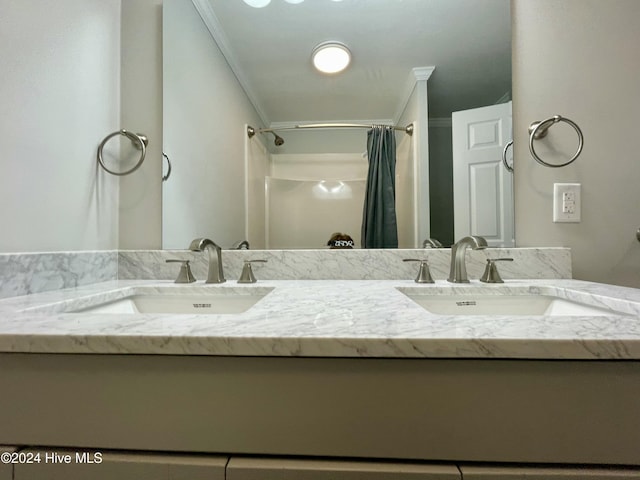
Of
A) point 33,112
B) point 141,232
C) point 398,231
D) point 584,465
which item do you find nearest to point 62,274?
point 141,232

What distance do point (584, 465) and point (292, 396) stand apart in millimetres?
389

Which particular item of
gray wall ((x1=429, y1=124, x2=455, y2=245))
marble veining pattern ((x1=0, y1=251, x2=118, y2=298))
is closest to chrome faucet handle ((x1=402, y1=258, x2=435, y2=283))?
gray wall ((x1=429, y1=124, x2=455, y2=245))

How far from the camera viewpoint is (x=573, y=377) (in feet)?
1.21

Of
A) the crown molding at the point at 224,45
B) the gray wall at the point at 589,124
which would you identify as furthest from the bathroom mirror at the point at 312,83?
the gray wall at the point at 589,124

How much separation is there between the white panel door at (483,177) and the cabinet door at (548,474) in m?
0.74

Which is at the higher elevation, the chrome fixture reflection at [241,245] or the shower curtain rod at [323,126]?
the shower curtain rod at [323,126]

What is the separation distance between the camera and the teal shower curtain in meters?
1.05

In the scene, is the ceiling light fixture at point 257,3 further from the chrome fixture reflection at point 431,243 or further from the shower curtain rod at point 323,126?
the chrome fixture reflection at point 431,243

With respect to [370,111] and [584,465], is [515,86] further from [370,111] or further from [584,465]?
[584,465]

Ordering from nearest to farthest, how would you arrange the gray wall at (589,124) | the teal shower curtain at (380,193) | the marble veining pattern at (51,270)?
the marble veining pattern at (51,270) < the gray wall at (589,124) < the teal shower curtain at (380,193)

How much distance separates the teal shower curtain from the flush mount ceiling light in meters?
0.28

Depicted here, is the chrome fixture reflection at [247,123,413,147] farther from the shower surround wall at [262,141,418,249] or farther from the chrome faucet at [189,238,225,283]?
the chrome faucet at [189,238,225,283]

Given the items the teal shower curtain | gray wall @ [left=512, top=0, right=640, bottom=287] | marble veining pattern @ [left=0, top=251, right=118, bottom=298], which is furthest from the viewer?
the teal shower curtain

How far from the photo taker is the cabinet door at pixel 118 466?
0.39 m
